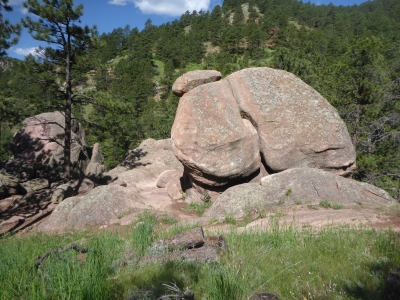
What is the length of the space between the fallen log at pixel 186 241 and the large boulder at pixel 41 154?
14.3 meters

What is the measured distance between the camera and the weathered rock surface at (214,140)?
10883 mm

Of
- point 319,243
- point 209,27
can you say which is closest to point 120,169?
point 319,243

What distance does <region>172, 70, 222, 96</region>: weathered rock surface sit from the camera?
12.5m

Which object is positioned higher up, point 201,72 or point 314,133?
point 201,72

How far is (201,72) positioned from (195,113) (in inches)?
104

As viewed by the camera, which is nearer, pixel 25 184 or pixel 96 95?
pixel 96 95

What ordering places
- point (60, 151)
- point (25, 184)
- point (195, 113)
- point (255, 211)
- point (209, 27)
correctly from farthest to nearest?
point (209, 27) < point (60, 151) < point (25, 184) < point (195, 113) < point (255, 211)

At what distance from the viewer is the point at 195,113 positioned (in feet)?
37.1

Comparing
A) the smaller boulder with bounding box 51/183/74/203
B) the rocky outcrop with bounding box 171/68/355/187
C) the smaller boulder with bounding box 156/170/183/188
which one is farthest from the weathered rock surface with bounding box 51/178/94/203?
the rocky outcrop with bounding box 171/68/355/187

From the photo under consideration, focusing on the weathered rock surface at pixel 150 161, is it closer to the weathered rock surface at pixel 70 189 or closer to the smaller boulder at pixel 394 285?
the weathered rock surface at pixel 70 189

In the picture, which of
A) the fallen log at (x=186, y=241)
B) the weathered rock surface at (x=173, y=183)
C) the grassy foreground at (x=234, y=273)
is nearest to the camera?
the grassy foreground at (x=234, y=273)

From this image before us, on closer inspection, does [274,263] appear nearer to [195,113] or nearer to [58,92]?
[195,113]

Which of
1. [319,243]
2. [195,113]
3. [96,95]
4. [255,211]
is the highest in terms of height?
[96,95]

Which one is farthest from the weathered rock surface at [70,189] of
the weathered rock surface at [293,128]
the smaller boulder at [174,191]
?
the weathered rock surface at [293,128]
